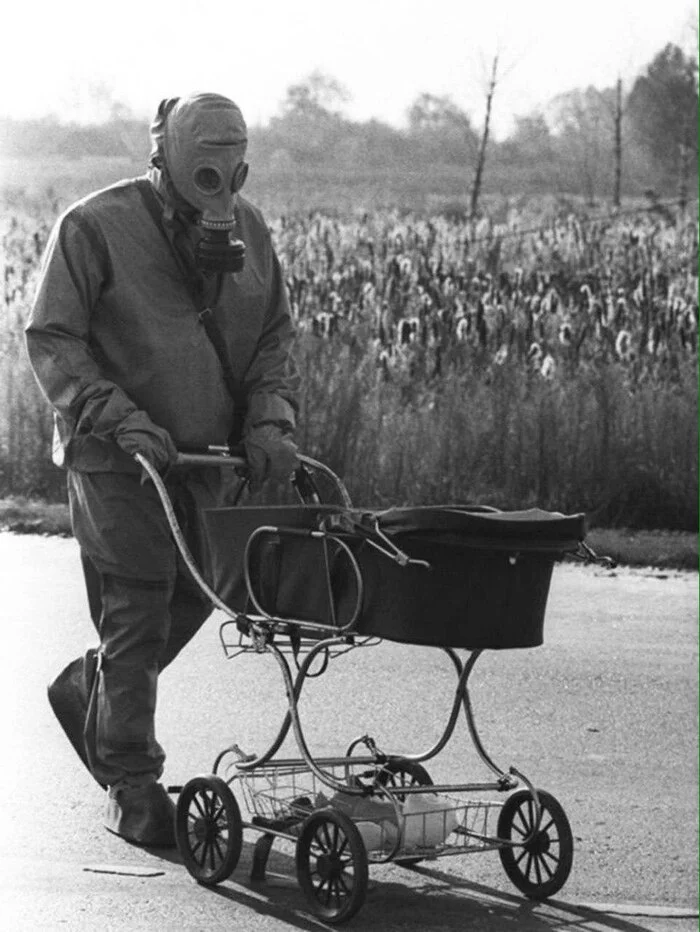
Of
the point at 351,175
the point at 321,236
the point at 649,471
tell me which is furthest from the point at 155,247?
the point at 351,175

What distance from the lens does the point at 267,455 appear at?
5754mm

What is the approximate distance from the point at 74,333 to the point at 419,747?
7.71 feet

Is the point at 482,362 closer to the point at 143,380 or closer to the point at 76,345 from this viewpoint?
the point at 143,380

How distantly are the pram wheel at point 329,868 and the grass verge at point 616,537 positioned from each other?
226 inches

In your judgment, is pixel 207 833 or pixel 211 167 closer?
pixel 207 833

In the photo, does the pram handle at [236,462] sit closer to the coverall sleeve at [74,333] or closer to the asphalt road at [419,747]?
the coverall sleeve at [74,333]

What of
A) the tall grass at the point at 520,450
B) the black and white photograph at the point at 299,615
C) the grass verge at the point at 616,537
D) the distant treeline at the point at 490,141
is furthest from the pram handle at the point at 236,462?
the distant treeline at the point at 490,141

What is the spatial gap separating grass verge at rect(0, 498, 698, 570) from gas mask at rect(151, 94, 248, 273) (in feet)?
17.7

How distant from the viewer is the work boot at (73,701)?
602 centimetres

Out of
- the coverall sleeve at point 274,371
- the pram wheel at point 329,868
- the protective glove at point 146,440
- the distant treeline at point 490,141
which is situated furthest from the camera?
the distant treeline at point 490,141

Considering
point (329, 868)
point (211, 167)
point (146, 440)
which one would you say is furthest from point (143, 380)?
point (329, 868)

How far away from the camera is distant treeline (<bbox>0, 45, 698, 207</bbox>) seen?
63.2 feet

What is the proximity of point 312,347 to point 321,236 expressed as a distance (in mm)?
4161

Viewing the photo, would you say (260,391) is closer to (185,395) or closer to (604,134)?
(185,395)
